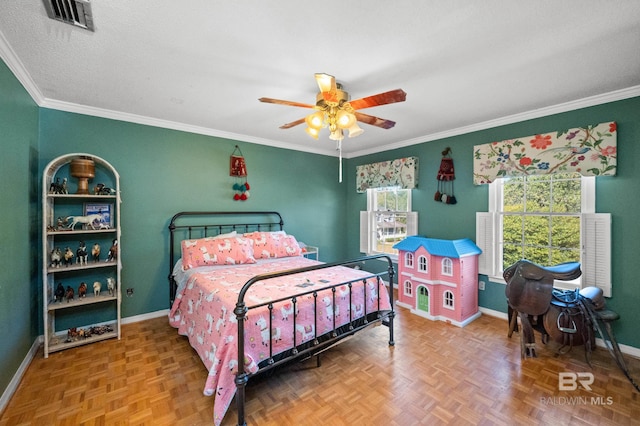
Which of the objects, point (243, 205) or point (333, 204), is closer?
point (243, 205)

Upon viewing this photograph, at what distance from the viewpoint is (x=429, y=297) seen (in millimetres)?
3488

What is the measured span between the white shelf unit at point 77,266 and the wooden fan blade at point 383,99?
8.64 feet

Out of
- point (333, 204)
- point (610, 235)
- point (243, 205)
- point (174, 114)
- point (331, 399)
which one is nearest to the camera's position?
point (331, 399)

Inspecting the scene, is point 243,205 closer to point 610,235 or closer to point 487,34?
point 487,34

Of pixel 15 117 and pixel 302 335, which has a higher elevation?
pixel 15 117

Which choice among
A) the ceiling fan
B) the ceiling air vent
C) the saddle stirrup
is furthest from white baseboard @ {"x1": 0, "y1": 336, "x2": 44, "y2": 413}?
the saddle stirrup

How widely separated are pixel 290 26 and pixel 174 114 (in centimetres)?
219

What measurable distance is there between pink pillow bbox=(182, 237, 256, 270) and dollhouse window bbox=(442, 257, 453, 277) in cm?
238

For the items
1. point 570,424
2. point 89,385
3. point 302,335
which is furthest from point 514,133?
point 89,385

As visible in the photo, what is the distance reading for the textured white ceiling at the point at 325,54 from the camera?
157 centimetres

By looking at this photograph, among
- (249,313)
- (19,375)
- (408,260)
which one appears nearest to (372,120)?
(249,313)

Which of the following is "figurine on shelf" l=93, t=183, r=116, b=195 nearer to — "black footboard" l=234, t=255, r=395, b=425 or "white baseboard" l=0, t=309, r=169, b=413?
"white baseboard" l=0, t=309, r=169, b=413

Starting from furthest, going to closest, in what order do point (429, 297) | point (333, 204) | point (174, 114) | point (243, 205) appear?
point (333, 204), point (243, 205), point (429, 297), point (174, 114)

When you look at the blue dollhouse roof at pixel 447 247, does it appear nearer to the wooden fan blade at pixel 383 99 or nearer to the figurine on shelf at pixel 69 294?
the wooden fan blade at pixel 383 99
